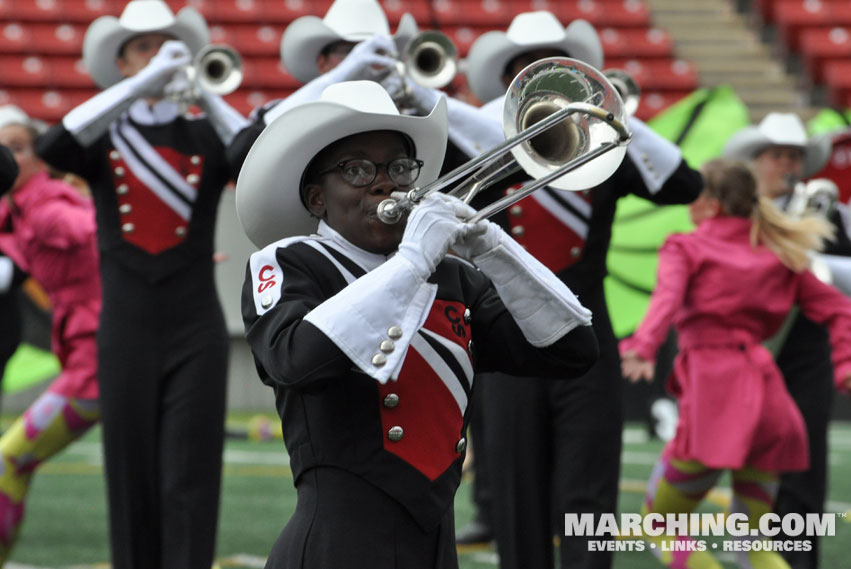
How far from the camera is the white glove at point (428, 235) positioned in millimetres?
2209

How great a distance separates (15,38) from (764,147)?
9998 mm

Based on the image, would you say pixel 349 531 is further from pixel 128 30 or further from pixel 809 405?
pixel 809 405

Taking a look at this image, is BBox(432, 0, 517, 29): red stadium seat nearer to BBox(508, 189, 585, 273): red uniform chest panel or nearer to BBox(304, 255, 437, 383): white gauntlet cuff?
BBox(508, 189, 585, 273): red uniform chest panel

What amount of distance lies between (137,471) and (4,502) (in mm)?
1069

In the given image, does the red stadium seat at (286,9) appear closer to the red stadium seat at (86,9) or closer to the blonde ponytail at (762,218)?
the red stadium seat at (86,9)

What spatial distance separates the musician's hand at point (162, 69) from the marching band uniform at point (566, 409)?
971 millimetres

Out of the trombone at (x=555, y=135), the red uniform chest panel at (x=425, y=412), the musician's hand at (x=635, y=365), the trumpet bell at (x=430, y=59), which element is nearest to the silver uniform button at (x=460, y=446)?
the red uniform chest panel at (x=425, y=412)

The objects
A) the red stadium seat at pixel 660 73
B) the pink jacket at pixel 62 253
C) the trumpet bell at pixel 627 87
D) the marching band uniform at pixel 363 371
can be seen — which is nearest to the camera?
the marching band uniform at pixel 363 371

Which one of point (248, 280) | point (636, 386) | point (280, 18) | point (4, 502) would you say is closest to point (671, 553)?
point (4, 502)

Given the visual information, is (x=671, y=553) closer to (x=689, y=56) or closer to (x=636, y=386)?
(x=636, y=386)

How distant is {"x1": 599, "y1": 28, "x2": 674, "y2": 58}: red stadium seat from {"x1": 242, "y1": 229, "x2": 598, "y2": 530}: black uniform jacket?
12380 millimetres

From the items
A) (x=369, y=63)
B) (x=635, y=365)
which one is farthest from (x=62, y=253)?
(x=635, y=365)

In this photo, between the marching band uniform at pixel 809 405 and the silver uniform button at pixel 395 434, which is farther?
the marching band uniform at pixel 809 405

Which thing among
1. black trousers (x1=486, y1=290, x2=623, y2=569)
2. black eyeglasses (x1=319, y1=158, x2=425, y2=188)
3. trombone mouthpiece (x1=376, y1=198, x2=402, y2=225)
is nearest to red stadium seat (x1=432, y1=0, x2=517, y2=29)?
black trousers (x1=486, y1=290, x2=623, y2=569)
